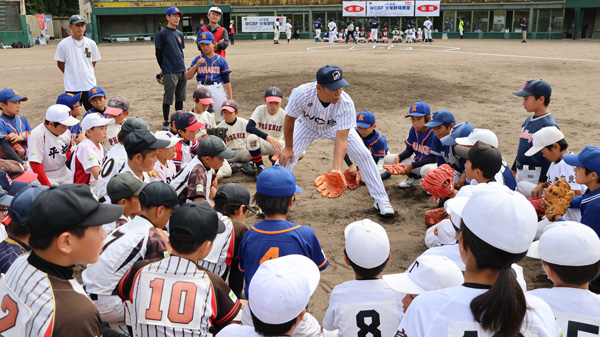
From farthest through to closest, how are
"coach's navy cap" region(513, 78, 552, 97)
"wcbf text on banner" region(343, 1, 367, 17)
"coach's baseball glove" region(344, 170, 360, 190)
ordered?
1. "wcbf text on banner" region(343, 1, 367, 17)
2. "coach's baseball glove" region(344, 170, 360, 190)
3. "coach's navy cap" region(513, 78, 552, 97)

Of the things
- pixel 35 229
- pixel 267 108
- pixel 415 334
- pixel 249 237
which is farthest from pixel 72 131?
pixel 415 334

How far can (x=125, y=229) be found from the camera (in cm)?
289

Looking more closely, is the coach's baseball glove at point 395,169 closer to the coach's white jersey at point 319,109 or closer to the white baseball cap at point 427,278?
the coach's white jersey at point 319,109

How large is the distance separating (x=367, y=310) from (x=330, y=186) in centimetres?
215

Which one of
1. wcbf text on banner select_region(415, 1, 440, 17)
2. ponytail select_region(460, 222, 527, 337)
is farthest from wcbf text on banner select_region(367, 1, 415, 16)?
ponytail select_region(460, 222, 527, 337)

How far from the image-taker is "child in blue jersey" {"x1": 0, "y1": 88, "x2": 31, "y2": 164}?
5.62m

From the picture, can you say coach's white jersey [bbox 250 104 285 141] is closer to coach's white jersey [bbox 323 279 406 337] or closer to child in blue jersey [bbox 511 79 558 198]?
child in blue jersey [bbox 511 79 558 198]

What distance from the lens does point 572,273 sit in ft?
7.78

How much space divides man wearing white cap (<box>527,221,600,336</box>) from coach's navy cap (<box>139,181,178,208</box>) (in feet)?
7.13

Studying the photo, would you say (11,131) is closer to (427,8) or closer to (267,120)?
(267,120)

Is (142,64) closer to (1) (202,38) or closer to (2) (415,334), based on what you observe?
(1) (202,38)

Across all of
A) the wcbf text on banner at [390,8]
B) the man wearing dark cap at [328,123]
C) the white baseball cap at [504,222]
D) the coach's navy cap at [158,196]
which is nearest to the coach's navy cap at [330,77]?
the man wearing dark cap at [328,123]

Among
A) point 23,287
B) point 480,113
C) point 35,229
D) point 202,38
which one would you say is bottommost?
point 480,113

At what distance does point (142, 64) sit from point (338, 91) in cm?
1524
